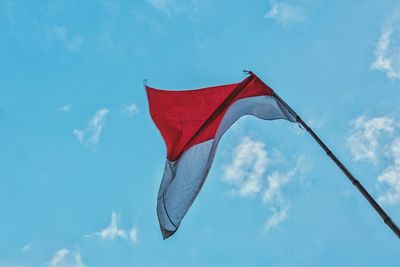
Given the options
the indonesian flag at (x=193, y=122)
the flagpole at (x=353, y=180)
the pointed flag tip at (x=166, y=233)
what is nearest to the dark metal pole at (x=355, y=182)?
the flagpole at (x=353, y=180)

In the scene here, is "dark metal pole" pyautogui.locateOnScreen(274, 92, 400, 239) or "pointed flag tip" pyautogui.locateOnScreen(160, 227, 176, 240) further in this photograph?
"pointed flag tip" pyautogui.locateOnScreen(160, 227, 176, 240)

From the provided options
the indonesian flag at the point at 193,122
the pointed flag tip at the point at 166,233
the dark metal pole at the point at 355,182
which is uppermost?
the indonesian flag at the point at 193,122

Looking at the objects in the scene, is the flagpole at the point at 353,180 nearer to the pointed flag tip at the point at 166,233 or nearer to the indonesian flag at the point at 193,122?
the indonesian flag at the point at 193,122

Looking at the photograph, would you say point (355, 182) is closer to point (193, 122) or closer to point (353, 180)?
point (353, 180)

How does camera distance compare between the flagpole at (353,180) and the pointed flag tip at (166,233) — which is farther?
the pointed flag tip at (166,233)

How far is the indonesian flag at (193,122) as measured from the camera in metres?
12.8

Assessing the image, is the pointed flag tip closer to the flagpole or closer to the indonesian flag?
the indonesian flag

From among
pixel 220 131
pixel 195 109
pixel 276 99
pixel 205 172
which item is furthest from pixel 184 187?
pixel 276 99

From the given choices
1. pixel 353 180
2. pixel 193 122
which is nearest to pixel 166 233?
pixel 193 122

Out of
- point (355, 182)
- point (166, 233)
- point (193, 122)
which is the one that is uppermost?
point (193, 122)

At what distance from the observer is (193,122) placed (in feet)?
47.5

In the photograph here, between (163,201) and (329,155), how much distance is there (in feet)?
17.0

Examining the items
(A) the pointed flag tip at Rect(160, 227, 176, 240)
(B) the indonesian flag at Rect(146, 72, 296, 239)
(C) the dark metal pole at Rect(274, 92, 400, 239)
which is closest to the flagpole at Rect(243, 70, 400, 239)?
(C) the dark metal pole at Rect(274, 92, 400, 239)

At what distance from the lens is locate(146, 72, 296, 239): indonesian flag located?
12.8m
